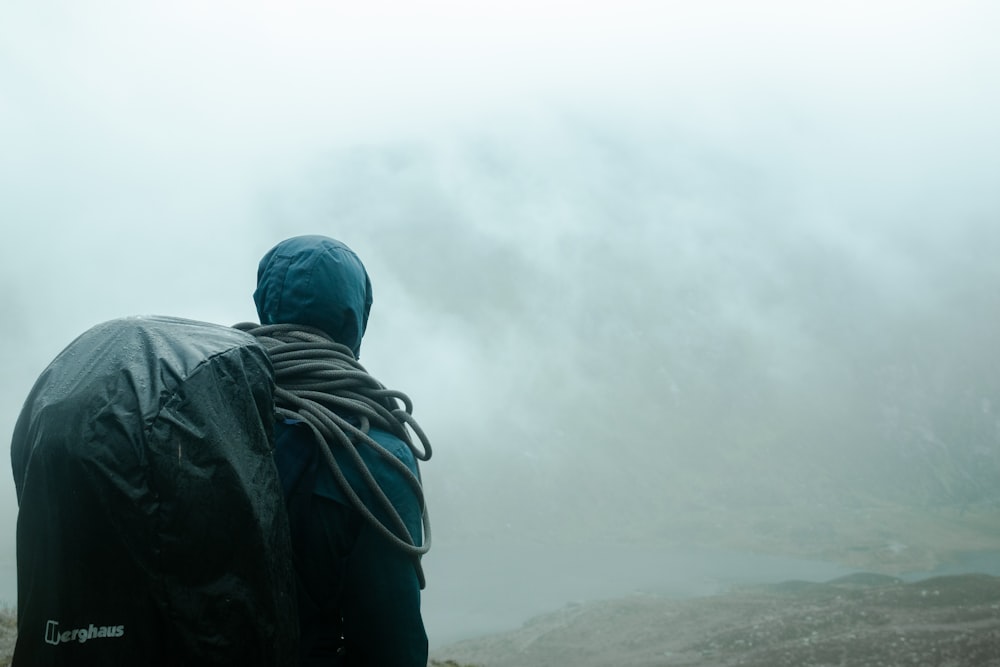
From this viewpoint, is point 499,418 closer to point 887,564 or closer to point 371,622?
A: point 887,564

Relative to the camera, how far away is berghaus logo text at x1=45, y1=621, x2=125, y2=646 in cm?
206

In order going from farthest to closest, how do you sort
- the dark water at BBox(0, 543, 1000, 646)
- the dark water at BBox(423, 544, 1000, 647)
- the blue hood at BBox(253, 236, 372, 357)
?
the dark water at BBox(423, 544, 1000, 647) < the dark water at BBox(0, 543, 1000, 646) < the blue hood at BBox(253, 236, 372, 357)

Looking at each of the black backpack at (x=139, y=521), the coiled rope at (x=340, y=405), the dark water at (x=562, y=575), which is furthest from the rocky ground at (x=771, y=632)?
the black backpack at (x=139, y=521)

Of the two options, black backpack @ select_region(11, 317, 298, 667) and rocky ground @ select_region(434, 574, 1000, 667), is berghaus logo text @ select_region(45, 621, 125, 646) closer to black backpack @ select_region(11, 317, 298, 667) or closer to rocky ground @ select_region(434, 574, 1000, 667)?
black backpack @ select_region(11, 317, 298, 667)

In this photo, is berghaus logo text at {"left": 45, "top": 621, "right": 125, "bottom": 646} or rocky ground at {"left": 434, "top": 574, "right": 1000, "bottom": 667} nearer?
berghaus logo text at {"left": 45, "top": 621, "right": 125, "bottom": 646}

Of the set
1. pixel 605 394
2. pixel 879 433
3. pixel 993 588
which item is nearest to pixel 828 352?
pixel 879 433

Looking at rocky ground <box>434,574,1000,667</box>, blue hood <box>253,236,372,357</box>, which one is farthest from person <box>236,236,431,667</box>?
rocky ground <box>434,574,1000,667</box>

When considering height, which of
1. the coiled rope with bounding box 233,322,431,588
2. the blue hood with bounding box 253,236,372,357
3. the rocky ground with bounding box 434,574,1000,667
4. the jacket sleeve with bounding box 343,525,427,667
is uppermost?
the blue hood with bounding box 253,236,372,357

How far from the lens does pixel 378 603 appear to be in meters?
2.63

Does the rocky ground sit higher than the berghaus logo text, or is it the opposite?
the berghaus logo text

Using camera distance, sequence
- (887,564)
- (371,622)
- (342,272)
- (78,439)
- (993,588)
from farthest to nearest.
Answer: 1. (887,564)
2. (993,588)
3. (342,272)
4. (371,622)
5. (78,439)

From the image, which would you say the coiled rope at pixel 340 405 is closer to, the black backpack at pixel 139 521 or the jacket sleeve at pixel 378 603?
the jacket sleeve at pixel 378 603

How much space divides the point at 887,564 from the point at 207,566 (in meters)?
114

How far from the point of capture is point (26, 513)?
→ 212 cm
